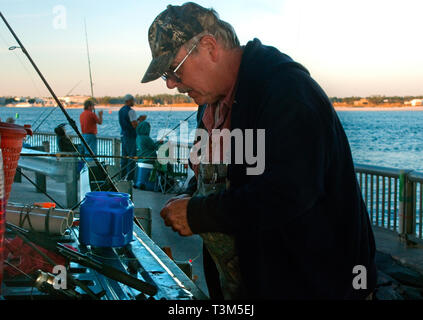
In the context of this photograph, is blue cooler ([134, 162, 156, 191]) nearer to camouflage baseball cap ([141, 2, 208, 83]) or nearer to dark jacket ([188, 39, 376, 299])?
camouflage baseball cap ([141, 2, 208, 83])

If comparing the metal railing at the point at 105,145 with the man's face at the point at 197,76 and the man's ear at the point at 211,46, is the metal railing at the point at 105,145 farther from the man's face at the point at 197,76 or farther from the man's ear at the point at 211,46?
the man's ear at the point at 211,46

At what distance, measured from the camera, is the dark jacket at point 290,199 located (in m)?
1.58

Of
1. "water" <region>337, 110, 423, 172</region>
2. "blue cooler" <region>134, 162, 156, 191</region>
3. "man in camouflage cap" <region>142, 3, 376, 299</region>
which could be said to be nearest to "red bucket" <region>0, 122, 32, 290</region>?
"man in camouflage cap" <region>142, 3, 376, 299</region>

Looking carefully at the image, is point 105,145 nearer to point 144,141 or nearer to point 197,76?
point 144,141

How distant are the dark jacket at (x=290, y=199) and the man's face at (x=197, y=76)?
148 millimetres

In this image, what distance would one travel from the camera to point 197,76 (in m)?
1.98

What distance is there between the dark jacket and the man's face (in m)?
0.15

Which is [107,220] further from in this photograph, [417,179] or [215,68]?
[417,179]

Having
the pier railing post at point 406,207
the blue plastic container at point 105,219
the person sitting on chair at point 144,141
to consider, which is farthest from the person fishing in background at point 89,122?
the blue plastic container at point 105,219

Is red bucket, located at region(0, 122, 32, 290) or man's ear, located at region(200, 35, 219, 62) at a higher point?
man's ear, located at region(200, 35, 219, 62)

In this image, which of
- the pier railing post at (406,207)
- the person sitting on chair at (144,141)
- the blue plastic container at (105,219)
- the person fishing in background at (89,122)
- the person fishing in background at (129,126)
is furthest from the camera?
the person fishing in background at (89,122)

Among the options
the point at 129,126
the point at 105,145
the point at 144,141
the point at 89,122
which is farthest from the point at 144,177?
the point at 105,145

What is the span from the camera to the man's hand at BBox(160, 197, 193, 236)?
181 cm
